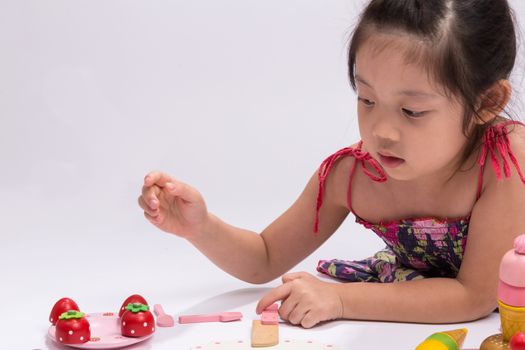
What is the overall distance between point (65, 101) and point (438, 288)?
3.90 ft

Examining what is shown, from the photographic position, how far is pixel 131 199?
7.65 ft

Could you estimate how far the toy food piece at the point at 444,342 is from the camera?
138 centimetres

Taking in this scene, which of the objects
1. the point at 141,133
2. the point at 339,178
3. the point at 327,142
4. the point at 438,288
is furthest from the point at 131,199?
the point at 438,288

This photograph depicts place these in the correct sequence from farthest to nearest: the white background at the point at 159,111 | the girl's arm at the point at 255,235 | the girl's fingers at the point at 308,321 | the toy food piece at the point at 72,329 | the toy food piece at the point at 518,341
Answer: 1. the white background at the point at 159,111
2. the girl's arm at the point at 255,235
3. the girl's fingers at the point at 308,321
4. the toy food piece at the point at 72,329
5. the toy food piece at the point at 518,341

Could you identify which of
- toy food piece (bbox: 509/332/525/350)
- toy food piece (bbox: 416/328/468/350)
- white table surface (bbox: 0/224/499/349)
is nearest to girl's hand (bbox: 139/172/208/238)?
white table surface (bbox: 0/224/499/349)

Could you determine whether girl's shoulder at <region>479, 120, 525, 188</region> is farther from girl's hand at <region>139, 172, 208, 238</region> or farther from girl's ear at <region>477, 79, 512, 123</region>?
girl's hand at <region>139, 172, 208, 238</region>

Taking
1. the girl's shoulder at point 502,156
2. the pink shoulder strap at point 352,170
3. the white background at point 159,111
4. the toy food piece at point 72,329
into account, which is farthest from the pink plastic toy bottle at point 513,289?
the white background at point 159,111

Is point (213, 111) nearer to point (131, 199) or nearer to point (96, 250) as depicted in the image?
point (131, 199)

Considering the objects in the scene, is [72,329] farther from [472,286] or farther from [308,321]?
[472,286]

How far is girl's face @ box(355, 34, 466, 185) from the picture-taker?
5.02 feet

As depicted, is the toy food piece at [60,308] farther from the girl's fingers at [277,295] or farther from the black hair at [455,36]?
the black hair at [455,36]

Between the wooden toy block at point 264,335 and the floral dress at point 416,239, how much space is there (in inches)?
11.1

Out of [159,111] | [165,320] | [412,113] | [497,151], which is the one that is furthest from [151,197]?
[159,111]

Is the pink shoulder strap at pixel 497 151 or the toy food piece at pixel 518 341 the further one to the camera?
Answer: the pink shoulder strap at pixel 497 151
